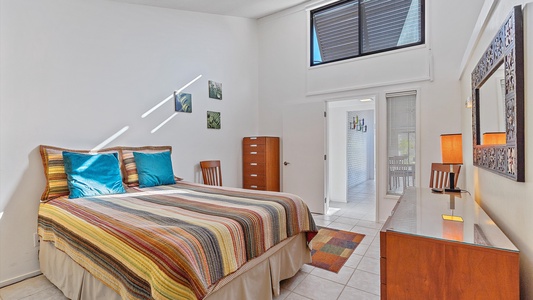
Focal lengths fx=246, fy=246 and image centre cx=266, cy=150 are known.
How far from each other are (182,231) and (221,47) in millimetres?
3652

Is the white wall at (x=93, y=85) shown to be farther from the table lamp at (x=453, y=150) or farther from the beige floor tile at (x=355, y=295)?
the table lamp at (x=453, y=150)

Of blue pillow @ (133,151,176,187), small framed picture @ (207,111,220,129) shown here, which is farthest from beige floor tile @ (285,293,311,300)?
small framed picture @ (207,111,220,129)

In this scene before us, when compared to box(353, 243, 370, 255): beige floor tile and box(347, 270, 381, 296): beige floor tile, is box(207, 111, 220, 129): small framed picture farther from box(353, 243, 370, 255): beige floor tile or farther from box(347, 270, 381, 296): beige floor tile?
box(347, 270, 381, 296): beige floor tile

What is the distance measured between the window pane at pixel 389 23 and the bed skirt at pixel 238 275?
10.6ft

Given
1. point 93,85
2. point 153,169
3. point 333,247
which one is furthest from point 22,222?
point 333,247

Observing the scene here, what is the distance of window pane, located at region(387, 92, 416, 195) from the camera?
11.9ft

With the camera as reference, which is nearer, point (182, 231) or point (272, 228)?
point (182, 231)

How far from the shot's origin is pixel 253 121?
194 inches

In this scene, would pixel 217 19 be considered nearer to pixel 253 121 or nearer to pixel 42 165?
pixel 253 121

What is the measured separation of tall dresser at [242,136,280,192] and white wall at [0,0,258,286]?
0.31 meters

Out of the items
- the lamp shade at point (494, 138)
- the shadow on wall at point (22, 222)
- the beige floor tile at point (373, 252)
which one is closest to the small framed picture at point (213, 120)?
the shadow on wall at point (22, 222)

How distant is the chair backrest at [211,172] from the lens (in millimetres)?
3877

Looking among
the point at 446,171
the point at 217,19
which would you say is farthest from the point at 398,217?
the point at 217,19

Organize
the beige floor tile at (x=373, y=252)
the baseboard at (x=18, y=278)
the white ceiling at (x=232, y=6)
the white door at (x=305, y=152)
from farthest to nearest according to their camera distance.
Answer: the white door at (x=305, y=152), the white ceiling at (x=232, y=6), the beige floor tile at (x=373, y=252), the baseboard at (x=18, y=278)
